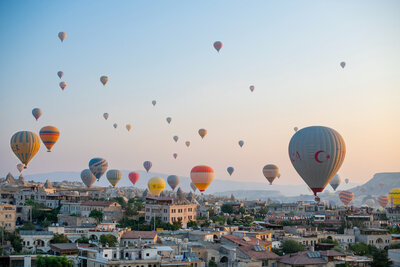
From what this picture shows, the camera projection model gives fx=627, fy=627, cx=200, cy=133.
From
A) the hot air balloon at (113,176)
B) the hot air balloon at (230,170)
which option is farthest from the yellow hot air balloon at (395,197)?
the hot air balloon at (113,176)

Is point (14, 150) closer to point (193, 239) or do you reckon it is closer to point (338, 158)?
point (193, 239)

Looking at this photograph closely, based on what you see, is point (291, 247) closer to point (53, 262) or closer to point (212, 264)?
point (212, 264)

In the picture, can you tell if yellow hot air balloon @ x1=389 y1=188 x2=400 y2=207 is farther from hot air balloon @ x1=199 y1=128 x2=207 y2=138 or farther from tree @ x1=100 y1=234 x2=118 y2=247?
tree @ x1=100 y1=234 x2=118 y2=247

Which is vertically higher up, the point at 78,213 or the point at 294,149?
A: the point at 294,149

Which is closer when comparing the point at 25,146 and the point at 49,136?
the point at 25,146

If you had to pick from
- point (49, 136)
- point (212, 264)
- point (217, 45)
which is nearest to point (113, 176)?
point (49, 136)

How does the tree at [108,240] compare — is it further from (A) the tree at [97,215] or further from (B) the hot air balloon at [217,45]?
(B) the hot air balloon at [217,45]

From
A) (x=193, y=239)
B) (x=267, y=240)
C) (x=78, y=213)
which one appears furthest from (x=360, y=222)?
(x=78, y=213)
